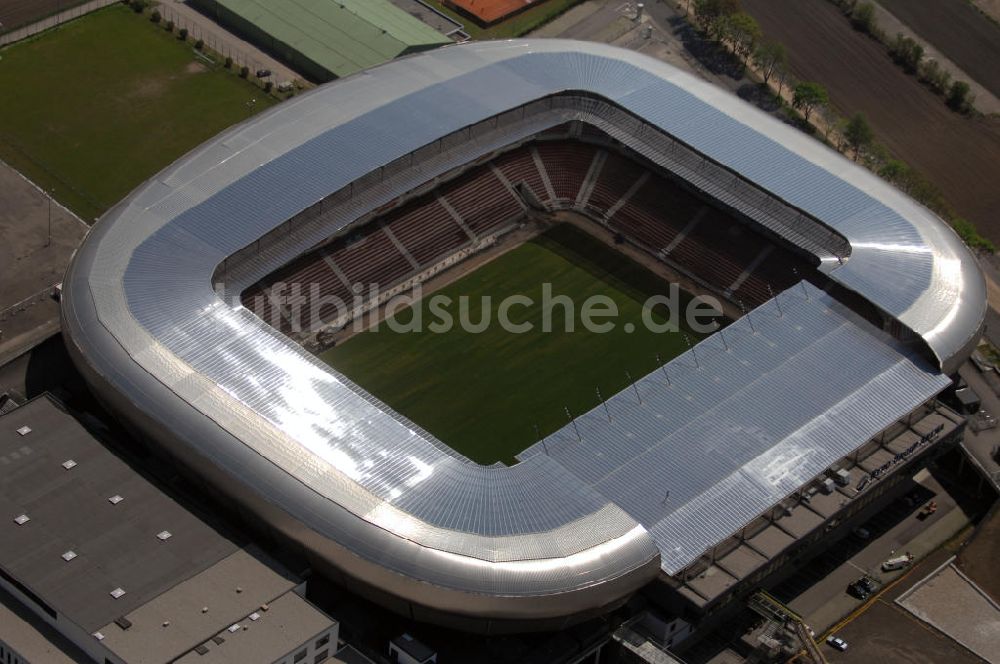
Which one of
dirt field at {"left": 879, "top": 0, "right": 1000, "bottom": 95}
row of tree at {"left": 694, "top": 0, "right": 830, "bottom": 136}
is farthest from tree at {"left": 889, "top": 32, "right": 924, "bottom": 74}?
row of tree at {"left": 694, "top": 0, "right": 830, "bottom": 136}

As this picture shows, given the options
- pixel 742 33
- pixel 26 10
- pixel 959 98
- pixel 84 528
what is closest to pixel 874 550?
pixel 84 528

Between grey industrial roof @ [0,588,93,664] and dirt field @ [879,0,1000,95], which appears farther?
dirt field @ [879,0,1000,95]

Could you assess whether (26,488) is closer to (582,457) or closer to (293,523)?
(293,523)

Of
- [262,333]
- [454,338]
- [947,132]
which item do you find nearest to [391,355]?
[454,338]

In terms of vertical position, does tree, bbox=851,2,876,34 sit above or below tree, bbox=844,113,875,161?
above

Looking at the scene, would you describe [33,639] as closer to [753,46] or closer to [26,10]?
[26,10]

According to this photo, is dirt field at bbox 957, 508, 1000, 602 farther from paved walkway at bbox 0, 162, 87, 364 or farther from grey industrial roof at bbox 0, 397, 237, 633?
paved walkway at bbox 0, 162, 87, 364

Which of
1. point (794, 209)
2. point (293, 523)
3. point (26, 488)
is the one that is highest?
point (794, 209)
